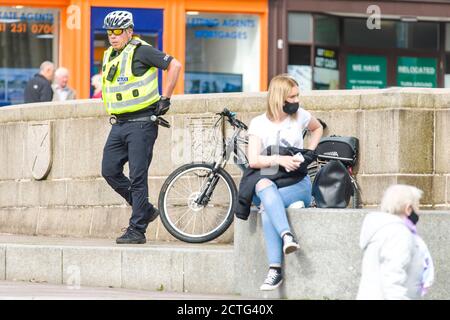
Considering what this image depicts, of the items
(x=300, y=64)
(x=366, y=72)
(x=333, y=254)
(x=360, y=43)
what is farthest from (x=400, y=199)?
(x=366, y=72)

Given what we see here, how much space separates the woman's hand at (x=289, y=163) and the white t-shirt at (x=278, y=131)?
202 mm

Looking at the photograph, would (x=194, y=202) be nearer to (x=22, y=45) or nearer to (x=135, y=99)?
(x=135, y=99)

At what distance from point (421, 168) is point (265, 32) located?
460 inches

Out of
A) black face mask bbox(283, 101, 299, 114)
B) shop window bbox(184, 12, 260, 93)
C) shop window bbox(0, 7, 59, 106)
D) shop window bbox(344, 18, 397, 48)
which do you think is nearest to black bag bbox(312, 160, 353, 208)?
black face mask bbox(283, 101, 299, 114)

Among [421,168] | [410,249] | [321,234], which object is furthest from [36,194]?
[410,249]

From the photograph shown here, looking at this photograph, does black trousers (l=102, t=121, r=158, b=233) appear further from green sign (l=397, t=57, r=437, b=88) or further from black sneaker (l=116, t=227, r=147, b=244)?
green sign (l=397, t=57, r=437, b=88)

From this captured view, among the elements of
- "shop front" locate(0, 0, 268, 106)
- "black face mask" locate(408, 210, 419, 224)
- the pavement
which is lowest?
the pavement

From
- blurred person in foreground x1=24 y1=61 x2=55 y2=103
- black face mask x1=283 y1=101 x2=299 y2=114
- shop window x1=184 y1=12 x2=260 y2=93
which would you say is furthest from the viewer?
shop window x1=184 y1=12 x2=260 y2=93

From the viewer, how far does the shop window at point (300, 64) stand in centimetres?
2408

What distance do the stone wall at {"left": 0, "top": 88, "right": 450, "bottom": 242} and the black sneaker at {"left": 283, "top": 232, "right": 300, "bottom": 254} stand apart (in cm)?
243

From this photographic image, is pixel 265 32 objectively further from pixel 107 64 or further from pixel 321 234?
pixel 321 234

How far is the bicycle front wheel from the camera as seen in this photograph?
1200 cm

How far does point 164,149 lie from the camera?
1345cm

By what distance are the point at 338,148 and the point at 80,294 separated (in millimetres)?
2951
